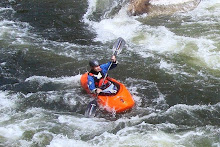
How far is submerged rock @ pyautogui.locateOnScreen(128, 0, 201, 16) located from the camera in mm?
10656

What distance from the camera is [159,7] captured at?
1071 centimetres

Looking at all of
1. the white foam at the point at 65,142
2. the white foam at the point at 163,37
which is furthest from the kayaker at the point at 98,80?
the white foam at the point at 163,37

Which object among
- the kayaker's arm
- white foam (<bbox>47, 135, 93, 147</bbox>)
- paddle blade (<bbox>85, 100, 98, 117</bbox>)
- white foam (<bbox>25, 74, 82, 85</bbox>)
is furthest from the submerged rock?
white foam (<bbox>47, 135, 93, 147</bbox>)

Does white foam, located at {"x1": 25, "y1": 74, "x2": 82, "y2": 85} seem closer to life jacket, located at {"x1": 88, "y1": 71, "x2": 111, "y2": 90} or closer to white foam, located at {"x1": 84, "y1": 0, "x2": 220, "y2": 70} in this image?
life jacket, located at {"x1": 88, "y1": 71, "x2": 111, "y2": 90}

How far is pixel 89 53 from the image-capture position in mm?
8695

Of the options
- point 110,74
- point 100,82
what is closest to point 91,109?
point 100,82

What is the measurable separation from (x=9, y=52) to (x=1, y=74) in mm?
1182

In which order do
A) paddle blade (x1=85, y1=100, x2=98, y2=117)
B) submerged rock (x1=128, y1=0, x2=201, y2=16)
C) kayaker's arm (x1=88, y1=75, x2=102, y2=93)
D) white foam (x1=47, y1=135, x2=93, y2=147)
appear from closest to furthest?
1. white foam (x1=47, y1=135, x2=93, y2=147)
2. paddle blade (x1=85, y1=100, x2=98, y2=117)
3. kayaker's arm (x1=88, y1=75, x2=102, y2=93)
4. submerged rock (x1=128, y1=0, x2=201, y2=16)

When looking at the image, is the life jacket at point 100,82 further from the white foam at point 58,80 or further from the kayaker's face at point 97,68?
the white foam at point 58,80

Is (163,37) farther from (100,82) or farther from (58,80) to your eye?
(58,80)

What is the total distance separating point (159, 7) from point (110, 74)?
4.18 meters

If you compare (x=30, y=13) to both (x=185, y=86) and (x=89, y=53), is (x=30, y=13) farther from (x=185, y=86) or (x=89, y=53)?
(x=185, y=86)

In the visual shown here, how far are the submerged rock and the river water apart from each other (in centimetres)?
26

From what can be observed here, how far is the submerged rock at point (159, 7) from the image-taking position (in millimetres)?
10656
